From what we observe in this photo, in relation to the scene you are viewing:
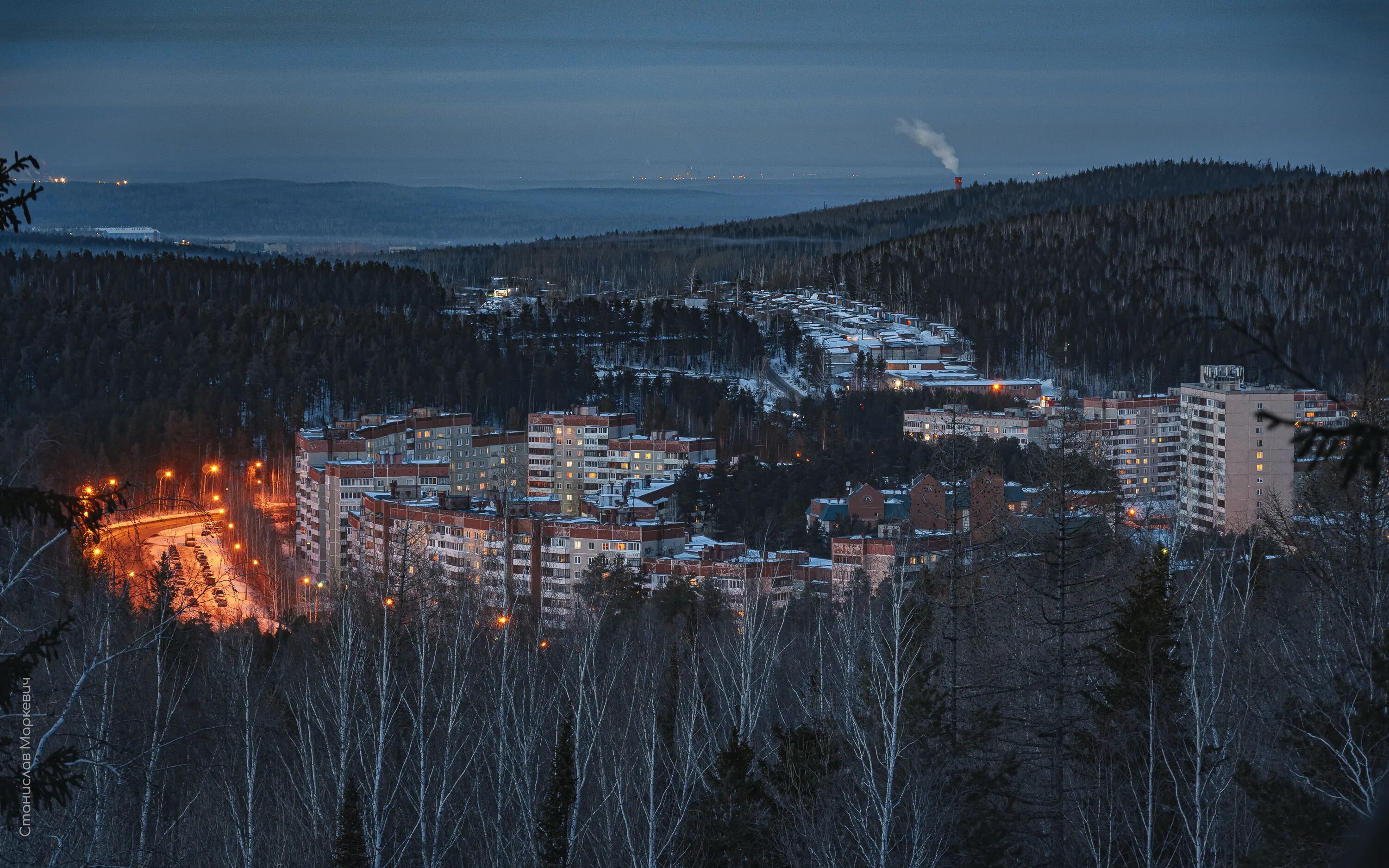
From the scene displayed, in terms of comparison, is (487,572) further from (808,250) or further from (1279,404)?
(808,250)

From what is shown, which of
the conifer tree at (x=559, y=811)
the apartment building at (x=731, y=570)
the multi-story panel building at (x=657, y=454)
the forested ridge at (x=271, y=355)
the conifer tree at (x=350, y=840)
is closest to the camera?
the conifer tree at (x=350, y=840)

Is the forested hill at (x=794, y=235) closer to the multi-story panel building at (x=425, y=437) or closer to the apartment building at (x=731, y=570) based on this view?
the multi-story panel building at (x=425, y=437)

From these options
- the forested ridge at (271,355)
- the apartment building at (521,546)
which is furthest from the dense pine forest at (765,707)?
the forested ridge at (271,355)

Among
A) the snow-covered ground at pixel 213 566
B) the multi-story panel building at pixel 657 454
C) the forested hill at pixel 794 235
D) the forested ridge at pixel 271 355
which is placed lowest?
the snow-covered ground at pixel 213 566

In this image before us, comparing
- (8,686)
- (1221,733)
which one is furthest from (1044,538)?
(8,686)

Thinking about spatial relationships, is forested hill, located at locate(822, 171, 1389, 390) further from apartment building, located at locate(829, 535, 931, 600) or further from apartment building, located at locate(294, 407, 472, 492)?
apartment building, located at locate(829, 535, 931, 600)

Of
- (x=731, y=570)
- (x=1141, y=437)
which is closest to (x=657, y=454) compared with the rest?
(x=1141, y=437)
